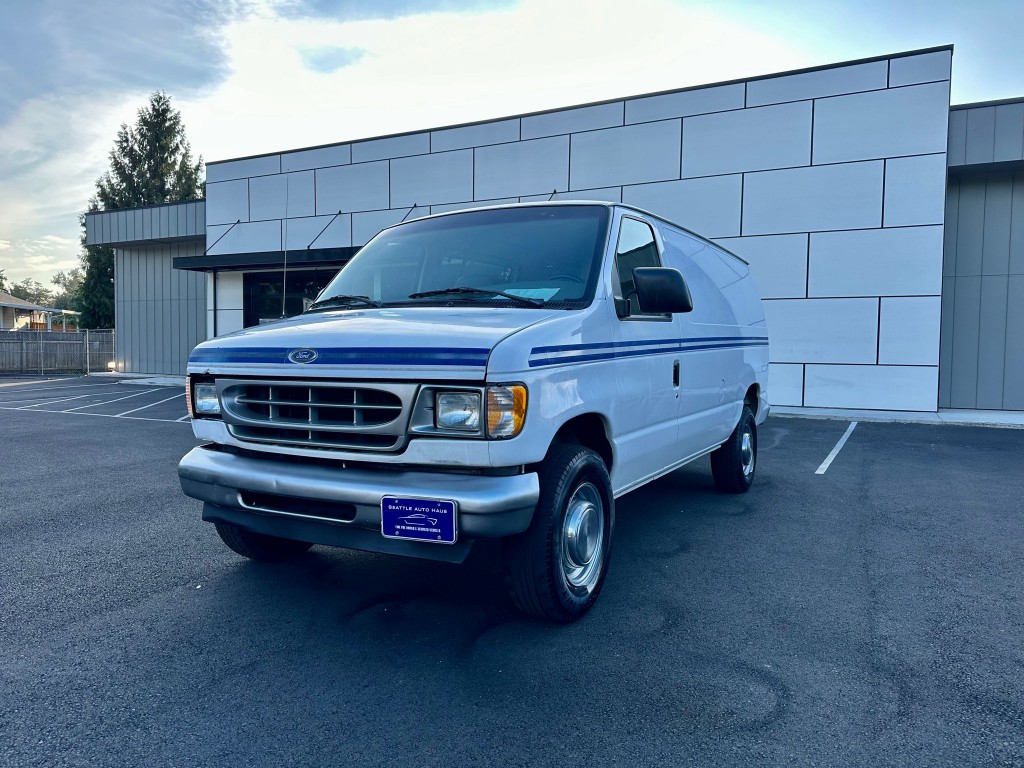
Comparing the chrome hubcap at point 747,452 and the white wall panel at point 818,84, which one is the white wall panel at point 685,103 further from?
the chrome hubcap at point 747,452

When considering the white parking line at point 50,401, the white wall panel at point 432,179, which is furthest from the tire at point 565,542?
the white parking line at point 50,401

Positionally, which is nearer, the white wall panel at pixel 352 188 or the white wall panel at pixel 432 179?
the white wall panel at pixel 432 179

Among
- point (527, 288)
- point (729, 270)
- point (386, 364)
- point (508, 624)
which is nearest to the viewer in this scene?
point (386, 364)

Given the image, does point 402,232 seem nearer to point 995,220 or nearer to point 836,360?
point 836,360

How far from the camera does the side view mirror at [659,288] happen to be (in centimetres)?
395

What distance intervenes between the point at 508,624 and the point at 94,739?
179 centimetres

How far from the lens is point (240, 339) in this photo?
3.79 metres

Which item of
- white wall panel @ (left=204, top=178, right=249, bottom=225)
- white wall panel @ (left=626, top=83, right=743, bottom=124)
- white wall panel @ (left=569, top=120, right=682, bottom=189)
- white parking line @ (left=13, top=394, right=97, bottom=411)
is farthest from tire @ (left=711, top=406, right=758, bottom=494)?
white wall panel @ (left=204, top=178, right=249, bottom=225)

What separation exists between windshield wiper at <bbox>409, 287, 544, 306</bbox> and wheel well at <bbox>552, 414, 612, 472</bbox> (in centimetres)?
65

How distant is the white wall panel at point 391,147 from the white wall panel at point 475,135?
28cm

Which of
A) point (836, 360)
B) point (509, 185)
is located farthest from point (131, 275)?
point (836, 360)

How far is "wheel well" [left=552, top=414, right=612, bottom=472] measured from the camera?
3746mm

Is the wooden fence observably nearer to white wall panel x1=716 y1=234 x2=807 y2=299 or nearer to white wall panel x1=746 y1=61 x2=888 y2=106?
white wall panel x1=716 y1=234 x2=807 y2=299

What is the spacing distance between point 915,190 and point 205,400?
1306 cm
